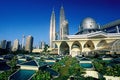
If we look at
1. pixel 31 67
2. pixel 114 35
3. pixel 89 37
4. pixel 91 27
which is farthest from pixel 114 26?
pixel 31 67

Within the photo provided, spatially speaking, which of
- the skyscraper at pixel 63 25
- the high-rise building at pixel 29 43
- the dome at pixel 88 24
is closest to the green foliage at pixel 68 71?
the dome at pixel 88 24

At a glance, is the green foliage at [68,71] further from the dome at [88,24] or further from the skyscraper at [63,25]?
the skyscraper at [63,25]

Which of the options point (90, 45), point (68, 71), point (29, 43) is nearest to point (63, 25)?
point (29, 43)

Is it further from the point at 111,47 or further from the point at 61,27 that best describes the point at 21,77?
the point at 61,27

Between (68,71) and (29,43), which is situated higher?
(29,43)

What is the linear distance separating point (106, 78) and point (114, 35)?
52129 mm

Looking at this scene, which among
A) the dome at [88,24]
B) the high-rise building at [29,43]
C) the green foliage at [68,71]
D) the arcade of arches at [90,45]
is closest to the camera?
the green foliage at [68,71]

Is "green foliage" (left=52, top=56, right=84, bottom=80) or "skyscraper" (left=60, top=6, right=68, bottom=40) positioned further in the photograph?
"skyscraper" (left=60, top=6, right=68, bottom=40)

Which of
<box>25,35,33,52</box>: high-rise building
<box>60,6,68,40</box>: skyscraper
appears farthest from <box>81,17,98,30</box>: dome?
<box>25,35,33,52</box>: high-rise building

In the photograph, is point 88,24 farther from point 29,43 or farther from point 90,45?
point 29,43

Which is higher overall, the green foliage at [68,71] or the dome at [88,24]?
the dome at [88,24]

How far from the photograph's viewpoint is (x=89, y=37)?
6488 centimetres

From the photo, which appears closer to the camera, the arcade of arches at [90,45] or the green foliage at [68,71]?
the green foliage at [68,71]

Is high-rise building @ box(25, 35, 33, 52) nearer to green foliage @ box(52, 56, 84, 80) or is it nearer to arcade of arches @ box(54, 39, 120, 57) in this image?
arcade of arches @ box(54, 39, 120, 57)
